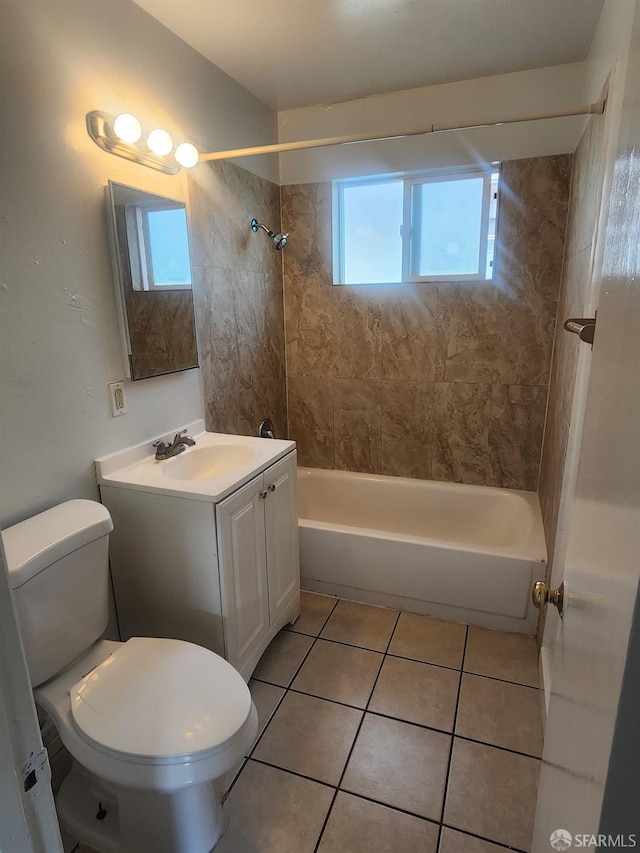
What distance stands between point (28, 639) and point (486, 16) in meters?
2.60

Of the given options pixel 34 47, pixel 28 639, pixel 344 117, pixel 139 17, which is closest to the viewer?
pixel 28 639

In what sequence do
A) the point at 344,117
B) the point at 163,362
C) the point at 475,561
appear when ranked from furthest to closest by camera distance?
the point at 344,117, the point at 475,561, the point at 163,362

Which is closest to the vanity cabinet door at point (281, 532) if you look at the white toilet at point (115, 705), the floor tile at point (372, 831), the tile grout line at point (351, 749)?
the tile grout line at point (351, 749)

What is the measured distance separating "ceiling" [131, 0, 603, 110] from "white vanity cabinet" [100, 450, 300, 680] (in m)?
1.73

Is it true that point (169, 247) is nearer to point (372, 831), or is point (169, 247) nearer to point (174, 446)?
point (174, 446)

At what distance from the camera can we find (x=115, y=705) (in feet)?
4.09

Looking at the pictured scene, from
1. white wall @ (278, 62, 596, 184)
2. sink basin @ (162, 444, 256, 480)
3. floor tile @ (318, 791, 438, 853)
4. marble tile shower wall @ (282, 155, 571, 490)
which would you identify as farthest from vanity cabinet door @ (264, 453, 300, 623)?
white wall @ (278, 62, 596, 184)

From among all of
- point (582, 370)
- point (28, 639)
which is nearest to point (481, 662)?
point (582, 370)

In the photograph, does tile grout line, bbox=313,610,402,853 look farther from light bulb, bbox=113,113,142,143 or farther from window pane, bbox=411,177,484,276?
light bulb, bbox=113,113,142,143

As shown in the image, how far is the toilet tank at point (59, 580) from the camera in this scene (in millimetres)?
1265

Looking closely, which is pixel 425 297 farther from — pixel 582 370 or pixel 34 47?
pixel 34 47

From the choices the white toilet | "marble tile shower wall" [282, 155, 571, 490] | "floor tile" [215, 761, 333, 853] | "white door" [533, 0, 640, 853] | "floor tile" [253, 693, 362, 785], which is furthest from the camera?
"marble tile shower wall" [282, 155, 571, 490]

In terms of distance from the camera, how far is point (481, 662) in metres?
2.04

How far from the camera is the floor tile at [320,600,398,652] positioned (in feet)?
7.11
